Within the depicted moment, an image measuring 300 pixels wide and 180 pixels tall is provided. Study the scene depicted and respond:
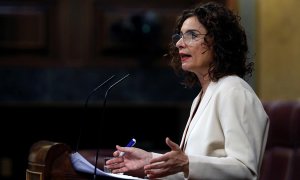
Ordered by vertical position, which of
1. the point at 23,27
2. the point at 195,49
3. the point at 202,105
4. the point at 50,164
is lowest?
the point at 50,164

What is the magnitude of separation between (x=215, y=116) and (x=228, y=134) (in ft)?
0.31

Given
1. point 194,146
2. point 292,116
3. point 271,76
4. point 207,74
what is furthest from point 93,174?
point 271,76

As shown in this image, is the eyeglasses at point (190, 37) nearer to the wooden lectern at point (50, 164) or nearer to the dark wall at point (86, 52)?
the wooden lectern at point (50, 164)

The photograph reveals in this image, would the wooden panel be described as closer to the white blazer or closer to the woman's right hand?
the white blazer

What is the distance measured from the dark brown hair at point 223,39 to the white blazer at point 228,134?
5cm

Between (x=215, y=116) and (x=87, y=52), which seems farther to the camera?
(x=87, y=52)

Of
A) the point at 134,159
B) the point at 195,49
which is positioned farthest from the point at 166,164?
the point at 195,49

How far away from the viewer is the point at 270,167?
3164 millimetres

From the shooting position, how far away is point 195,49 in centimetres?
219

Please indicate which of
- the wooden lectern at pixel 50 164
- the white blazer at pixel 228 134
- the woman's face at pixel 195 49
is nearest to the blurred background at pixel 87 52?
the wooden lectern at pixel 50 164

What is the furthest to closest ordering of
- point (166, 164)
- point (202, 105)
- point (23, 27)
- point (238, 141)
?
point (23, 27) < point (202, 105) < point (238, 141) < point (166, 164)

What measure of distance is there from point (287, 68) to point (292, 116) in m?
1.36

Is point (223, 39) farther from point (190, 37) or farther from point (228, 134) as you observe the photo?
point (228, 134)

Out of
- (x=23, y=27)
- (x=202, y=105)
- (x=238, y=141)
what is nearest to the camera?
(x=238, y=141)
